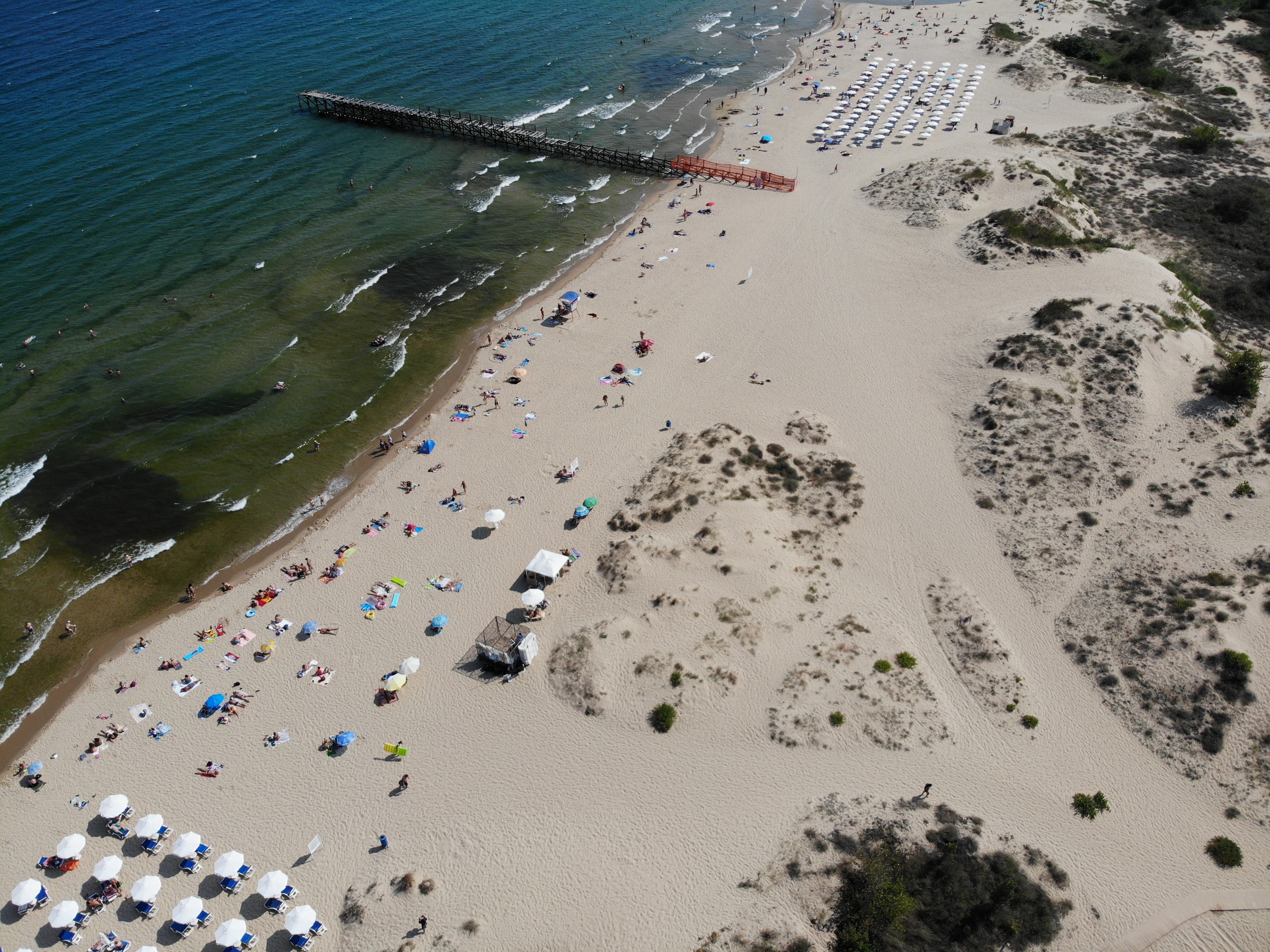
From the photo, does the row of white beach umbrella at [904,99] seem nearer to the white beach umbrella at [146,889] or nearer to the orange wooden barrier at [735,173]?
the orange wooden barrier at [735,173]

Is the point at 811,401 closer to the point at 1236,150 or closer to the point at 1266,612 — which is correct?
the point at 1266,612

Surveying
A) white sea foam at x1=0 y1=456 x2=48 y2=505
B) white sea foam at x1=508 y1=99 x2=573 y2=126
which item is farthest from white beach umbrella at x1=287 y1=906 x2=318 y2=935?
white sea foam at x1=508 y1=99 x2=573 y2=126

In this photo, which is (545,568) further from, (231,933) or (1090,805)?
(1090,805)

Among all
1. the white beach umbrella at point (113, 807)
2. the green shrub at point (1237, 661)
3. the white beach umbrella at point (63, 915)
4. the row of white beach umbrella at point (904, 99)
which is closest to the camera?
the white beach umbrella at point (63, 915)

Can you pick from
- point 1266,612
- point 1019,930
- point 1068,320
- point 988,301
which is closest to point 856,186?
point 988,301

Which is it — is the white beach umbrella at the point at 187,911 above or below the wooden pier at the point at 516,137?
below

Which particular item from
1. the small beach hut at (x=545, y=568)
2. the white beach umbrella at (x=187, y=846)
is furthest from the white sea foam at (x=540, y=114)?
the white beach umbrella at (x=187, y=846)

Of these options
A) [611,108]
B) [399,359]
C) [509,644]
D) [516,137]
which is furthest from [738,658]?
[611,108]
